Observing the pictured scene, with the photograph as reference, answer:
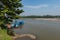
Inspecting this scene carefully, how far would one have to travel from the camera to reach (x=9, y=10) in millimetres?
19828

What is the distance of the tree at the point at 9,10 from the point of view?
19414 millimetres

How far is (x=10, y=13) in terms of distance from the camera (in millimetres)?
19891

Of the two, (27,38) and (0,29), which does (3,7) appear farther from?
(27,38)

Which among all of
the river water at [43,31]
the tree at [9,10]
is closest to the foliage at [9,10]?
the tree at [9,10]

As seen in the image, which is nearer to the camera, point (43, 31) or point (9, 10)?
point (9, 10)

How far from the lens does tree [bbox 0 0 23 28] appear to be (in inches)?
764

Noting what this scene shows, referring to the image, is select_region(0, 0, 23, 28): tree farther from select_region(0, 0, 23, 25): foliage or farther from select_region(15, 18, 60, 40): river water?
select_region(15, 18, 60, 40): river water

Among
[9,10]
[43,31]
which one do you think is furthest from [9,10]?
[43,31]

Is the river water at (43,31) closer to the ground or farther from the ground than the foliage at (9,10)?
closer to the ground

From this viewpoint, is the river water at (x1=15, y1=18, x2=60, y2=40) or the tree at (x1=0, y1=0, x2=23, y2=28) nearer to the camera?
the tree at (x1=0, y1=0, x2=23, y2=28)

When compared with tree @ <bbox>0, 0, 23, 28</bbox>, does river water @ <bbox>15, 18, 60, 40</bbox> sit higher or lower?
lower

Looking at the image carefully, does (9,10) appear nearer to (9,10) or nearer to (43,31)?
(9,10)

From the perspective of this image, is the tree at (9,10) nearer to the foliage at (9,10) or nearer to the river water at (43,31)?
the foliage at (9,10)

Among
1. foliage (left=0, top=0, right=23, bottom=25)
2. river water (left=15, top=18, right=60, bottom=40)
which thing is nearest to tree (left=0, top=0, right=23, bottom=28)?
foliage (left=0, top=0, right=23, bottom=25)
